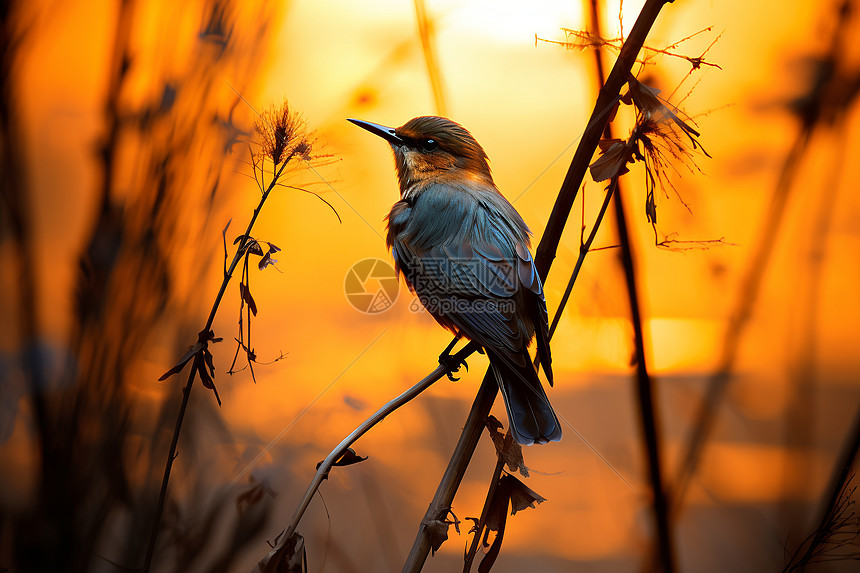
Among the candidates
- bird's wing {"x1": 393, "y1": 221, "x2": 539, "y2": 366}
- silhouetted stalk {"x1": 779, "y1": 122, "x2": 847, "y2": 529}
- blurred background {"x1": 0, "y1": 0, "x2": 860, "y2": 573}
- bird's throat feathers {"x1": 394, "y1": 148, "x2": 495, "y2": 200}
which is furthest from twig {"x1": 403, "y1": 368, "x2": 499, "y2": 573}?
silhouetted stalk {"x1": 779, "y1": 122, "x2": 847, "y2": 529}

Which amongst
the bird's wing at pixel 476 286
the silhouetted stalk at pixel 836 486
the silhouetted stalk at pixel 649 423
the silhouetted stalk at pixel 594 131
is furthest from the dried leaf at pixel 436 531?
the silhouetted stalk at pixel 836 486

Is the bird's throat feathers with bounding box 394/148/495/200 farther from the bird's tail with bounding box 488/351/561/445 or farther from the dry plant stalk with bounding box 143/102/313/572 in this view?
the bird's tail with bounding box 488/351/561/445

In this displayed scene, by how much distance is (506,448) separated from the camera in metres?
0.77

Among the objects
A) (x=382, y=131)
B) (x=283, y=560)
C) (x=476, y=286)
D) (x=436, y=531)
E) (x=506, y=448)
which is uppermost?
(x=382, y=131)

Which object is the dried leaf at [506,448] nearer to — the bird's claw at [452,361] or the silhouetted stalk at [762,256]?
the bird's claw at [452,361]

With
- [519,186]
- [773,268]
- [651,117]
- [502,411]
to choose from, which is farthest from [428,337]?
[773,268]

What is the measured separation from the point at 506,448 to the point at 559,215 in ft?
1.11

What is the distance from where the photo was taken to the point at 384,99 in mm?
1038

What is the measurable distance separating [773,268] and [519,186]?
534mm

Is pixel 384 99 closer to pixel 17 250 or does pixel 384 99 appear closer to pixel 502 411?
pixel 502 411

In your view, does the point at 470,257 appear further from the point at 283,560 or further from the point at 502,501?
the point at 283,560

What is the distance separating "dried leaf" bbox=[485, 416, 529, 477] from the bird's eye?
21.1 inches

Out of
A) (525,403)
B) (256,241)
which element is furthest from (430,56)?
(525,403)

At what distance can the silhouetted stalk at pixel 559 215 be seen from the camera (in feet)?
2.34
